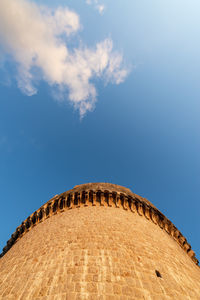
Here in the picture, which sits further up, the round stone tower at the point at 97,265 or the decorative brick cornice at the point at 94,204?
the decorative brick cornice at the point at 94,204

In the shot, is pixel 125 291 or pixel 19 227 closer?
pixel 125 291

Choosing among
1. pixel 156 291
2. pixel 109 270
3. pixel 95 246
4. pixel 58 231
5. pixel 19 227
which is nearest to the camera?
pixel 156 291

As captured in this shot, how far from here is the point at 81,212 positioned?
7.18 meters

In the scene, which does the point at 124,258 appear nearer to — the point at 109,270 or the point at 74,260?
the point at 109,270

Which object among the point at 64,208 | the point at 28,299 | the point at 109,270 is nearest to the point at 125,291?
A: the point at 109,270

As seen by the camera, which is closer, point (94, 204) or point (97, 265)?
point (97, 265)

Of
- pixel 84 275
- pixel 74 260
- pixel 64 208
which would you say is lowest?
pixel 84 275

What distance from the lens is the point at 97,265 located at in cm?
395

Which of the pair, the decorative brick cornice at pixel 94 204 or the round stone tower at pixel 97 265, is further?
the decorative brick cornice at pixel 94 204

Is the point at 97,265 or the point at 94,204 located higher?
the point at 94,204

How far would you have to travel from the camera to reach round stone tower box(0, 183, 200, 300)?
Answer: 342cm

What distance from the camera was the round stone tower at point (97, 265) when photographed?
11.2 feet

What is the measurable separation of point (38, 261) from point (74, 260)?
107cm

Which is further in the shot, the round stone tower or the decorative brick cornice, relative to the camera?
the decorative brick cornice
